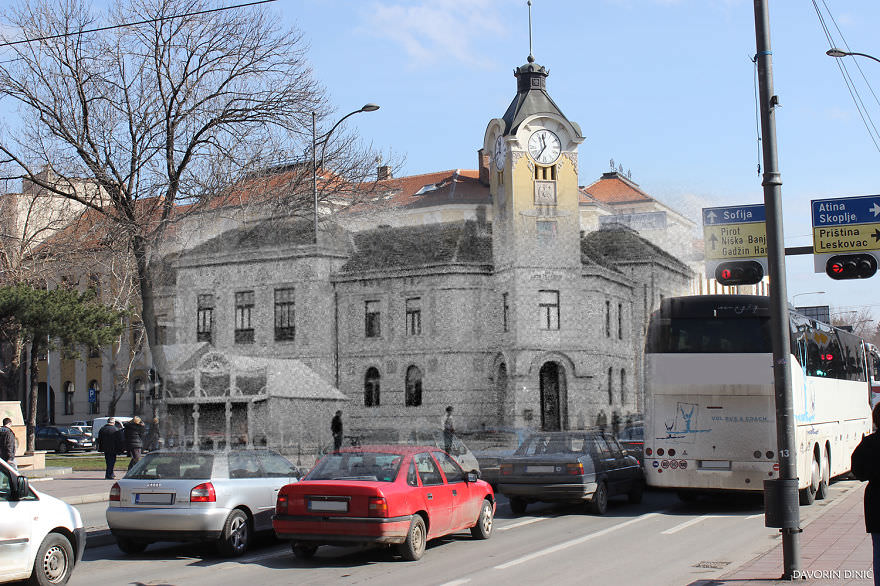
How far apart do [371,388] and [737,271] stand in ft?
63.3

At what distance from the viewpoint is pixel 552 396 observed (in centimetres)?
3020

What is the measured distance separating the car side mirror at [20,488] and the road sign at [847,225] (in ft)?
41.2

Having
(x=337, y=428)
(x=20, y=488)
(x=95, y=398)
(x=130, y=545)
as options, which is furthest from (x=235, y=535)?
(x=95, y=398)

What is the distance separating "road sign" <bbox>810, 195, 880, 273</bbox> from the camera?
16859 mm

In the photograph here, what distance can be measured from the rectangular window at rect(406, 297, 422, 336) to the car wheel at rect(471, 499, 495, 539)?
55.8ft

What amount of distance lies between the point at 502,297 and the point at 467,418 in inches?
149

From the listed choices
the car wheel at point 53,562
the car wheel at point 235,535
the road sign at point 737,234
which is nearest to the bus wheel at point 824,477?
the road sign at point 737,234

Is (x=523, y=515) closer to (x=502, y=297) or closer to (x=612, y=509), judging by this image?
(x=612, y=509)

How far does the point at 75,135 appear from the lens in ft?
94.9

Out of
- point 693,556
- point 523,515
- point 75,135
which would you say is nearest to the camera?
point 693,556

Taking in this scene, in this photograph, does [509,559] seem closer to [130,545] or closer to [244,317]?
[130,545]

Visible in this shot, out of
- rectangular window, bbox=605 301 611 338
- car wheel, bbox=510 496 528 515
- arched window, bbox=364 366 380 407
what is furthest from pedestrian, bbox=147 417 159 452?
car wheel, bbox=510 496 528 515

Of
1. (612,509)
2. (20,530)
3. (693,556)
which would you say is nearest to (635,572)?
(693,556)

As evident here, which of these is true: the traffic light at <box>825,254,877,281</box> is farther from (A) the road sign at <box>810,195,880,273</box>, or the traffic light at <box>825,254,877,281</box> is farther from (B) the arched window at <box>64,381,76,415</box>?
(B) the arched window at <box>64,381,76,415</box>
